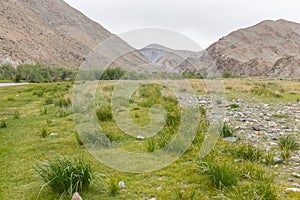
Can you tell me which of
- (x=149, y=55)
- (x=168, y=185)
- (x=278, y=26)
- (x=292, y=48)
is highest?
(x=278, y=26)

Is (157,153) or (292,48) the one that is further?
(292,48)

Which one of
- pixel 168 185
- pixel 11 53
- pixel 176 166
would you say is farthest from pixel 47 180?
pixel 11 53

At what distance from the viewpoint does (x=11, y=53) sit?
9694 centimetres

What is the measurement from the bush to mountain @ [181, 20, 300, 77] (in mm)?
80408

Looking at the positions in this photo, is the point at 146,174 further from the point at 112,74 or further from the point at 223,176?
the point at 112,74

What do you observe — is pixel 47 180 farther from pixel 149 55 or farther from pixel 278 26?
pixel 278 26

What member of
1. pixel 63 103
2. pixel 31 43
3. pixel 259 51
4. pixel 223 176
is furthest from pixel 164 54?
pixel 259 51

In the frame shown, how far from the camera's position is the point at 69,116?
14.2m

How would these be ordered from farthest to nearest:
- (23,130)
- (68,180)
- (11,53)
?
(11,53)
(23,130)
(68,180)

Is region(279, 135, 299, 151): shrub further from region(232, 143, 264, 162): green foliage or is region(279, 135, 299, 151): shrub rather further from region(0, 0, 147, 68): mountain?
region(0, 0, 147, 68): mountain

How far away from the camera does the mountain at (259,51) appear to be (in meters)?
94.4

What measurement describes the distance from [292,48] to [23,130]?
13488 centimetres

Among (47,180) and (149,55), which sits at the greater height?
(149,55)

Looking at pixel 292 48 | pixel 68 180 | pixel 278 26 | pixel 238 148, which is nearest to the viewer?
pixel 68 180
